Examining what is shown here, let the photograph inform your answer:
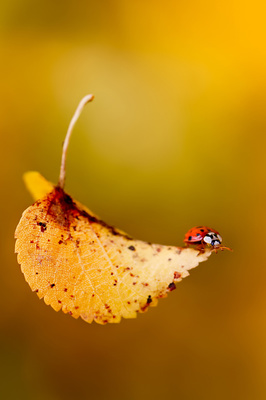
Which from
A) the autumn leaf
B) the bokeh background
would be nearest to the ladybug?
the autumn leaf

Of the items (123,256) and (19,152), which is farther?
(19,152)

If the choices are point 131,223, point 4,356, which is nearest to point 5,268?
point 4,356

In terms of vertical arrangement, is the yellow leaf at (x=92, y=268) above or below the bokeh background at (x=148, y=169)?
below

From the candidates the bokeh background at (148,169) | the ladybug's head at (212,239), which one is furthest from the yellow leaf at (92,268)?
the bokeh background at (148,169)

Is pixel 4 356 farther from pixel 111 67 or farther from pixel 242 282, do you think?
pixel 111 67

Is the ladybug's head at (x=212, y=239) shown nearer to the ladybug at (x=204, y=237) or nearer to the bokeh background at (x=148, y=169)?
the ladybug at (x=204, y=237)

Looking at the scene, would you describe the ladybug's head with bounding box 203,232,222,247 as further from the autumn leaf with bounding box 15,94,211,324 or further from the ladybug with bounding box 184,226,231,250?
the autumn leaf with bounding box 15,94,211,324
